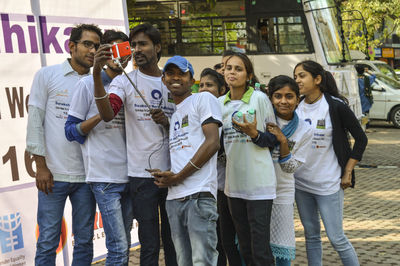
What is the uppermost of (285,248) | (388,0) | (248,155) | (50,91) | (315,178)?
(388,0)

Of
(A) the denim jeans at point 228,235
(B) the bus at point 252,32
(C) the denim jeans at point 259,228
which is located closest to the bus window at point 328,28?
(B) the bus at point 252,32

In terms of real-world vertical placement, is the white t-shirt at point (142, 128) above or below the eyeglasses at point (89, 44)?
below

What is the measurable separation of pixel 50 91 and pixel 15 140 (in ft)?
3.29

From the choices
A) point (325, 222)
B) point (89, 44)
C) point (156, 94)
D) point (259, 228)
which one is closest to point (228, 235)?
point (259, 228)

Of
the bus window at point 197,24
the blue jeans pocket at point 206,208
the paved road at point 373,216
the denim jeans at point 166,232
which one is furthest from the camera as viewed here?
the bus window at point 197,24

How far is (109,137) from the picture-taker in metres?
4.01

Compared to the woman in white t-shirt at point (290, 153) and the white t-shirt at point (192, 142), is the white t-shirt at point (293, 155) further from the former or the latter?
the white t-shirt at point (192, 142)

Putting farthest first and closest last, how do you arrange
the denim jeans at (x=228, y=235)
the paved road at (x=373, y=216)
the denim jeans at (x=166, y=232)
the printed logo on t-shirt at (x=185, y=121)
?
the paved road at (x=373, y=216) < the denim jeans at (x=228, y=235) < the denim jeans at (x=166, y=232) < the printed logo on t-shirt at (x=185, y=121)

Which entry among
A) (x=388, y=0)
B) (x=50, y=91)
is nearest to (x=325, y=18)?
(x=50, y=91)

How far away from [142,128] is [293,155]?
1165mm

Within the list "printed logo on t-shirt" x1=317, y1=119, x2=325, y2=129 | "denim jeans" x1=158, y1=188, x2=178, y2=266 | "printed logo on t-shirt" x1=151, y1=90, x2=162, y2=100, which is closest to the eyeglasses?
"printed logo on t-shirt" x1=151, y1=90, x2=162, y2=100

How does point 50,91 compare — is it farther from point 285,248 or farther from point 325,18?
point 325,18

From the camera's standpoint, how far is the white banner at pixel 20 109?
4.94 m

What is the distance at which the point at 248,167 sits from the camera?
4113 millimetres
